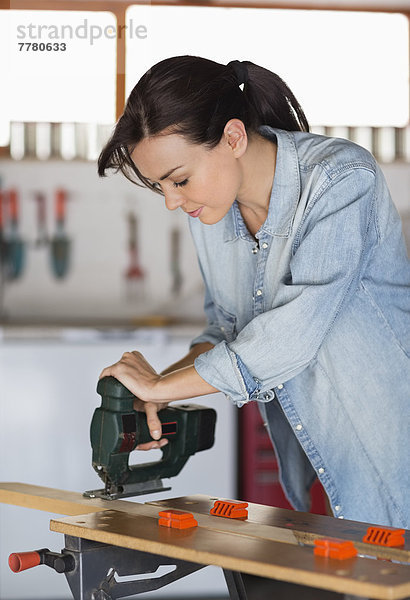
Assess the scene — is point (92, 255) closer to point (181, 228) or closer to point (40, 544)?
point (181, 228)

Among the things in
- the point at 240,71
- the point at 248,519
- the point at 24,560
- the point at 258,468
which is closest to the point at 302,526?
the point at 248,519

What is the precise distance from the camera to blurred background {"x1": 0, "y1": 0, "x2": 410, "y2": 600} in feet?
10.9

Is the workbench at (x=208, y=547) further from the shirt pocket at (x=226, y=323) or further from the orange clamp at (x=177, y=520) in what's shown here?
the shirt pocket at (x=226, y=323)

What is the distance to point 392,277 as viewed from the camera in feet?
5.52

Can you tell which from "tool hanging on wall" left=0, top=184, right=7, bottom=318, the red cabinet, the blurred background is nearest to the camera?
the blurred background

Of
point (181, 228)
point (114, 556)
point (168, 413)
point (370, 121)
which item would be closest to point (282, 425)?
point (168, 413)

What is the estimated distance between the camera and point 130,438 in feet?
5.06

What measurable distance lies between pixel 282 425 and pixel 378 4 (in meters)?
3.09

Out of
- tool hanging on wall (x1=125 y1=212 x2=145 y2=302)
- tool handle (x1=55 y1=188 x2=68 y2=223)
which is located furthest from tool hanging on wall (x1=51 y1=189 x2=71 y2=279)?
tool hanging on wall (x1=125 y1=212 x2=145 y2=302)

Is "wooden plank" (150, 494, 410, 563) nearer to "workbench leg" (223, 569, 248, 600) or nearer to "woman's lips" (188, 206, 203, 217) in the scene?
"workbench leg" (223, 569, 248, 600)

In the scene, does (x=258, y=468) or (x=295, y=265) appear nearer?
(x=295, y=265)

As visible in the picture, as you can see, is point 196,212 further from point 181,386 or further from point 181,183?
point 181,386

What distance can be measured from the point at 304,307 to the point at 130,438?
1.27ft

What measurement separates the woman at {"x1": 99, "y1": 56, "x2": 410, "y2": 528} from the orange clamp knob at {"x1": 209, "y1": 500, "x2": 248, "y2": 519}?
175mm
